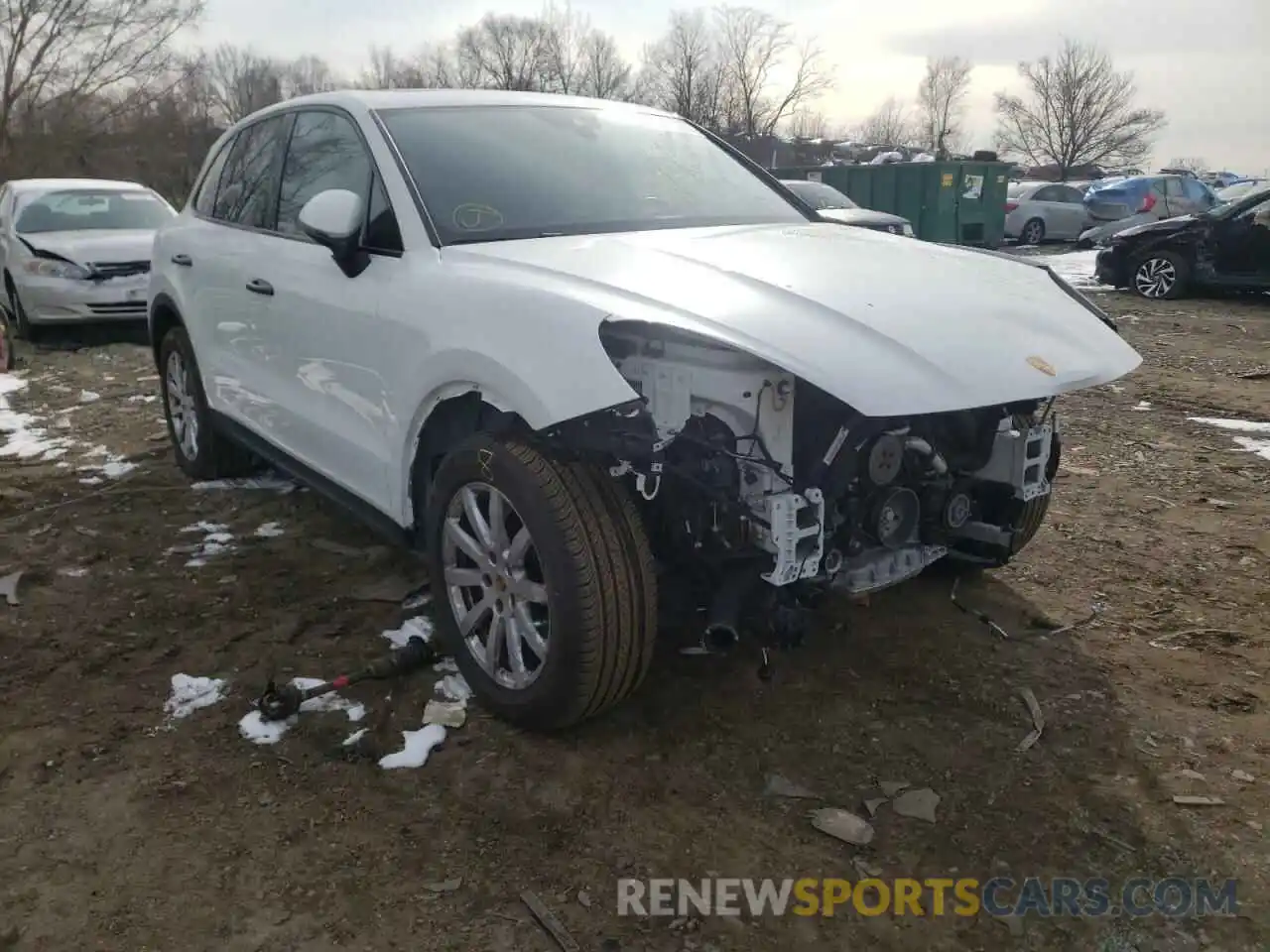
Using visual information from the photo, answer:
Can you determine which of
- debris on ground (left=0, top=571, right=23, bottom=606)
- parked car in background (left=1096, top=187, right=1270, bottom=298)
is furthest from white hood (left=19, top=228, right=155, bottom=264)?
parked car in background (left=1096, top=187, right=1270, bottom=298)

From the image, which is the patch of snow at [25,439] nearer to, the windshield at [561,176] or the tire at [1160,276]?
the windshield at [561,176]

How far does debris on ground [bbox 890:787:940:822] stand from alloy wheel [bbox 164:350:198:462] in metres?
3.94

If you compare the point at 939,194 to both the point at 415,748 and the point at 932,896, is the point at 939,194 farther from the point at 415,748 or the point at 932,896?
the point at 932,896

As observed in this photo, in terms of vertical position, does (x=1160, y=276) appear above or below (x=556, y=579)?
above

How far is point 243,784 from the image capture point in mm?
2736

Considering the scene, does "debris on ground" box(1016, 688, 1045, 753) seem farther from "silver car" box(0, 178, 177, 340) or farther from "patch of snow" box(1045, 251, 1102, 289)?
"patch of snow" box(1045, 251, 1102, 289)

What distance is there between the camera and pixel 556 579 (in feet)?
8.54

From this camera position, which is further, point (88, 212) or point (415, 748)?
point (88, 212)

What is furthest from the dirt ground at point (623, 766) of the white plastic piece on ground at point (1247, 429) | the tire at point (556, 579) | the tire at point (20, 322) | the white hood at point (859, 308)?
the tire at point (20, 322)

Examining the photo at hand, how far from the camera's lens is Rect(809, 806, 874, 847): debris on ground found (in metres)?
2.50

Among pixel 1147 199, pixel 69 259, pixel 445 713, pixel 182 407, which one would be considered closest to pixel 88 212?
pixel 69 259

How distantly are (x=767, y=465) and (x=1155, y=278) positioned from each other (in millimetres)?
12539

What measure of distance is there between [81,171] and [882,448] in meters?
35.4

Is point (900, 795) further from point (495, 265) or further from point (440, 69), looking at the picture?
point (440, 69)
